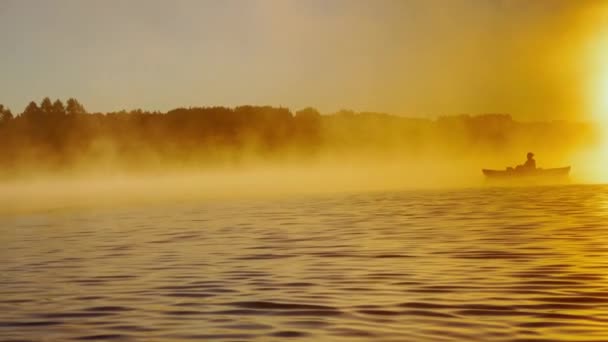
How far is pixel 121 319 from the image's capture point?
10.4 m

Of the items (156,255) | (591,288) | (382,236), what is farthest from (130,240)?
(591,288)

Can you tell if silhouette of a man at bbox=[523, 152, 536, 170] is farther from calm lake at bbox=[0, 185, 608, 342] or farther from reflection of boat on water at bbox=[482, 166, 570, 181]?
calm lake at bbox=[0, 185, 608, 342]

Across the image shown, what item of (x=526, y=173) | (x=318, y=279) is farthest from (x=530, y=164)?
(x=318, y=279)

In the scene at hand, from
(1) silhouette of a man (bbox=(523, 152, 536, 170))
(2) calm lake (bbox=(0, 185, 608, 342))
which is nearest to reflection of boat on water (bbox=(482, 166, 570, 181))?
(1) silhouette of a man (bbox=(523, 152, 536, 170))

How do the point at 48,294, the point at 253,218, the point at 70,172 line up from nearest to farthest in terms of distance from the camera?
the point at 48,294 → the point at 253,218 → the point at 70,172

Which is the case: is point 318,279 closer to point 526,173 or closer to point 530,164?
point 526,173

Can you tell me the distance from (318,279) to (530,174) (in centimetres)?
3862

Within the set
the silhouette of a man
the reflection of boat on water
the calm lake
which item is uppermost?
the silhouette of a man

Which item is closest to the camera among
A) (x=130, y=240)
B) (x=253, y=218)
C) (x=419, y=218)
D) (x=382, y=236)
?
(x=382, y=236)

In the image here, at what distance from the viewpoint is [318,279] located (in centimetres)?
1287

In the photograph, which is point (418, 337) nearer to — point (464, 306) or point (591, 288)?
point (464, 306)

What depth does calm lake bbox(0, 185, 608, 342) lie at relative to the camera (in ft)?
31.6

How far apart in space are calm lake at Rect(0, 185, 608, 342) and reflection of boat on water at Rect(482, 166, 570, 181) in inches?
961

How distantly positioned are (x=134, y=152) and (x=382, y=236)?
9823cm
